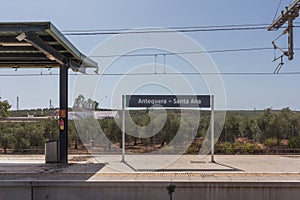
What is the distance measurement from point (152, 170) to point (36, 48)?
539cm

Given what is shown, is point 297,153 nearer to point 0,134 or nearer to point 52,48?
point 52,48

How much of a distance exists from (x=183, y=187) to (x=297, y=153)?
34.1 ft

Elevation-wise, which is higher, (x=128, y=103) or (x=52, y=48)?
(x=52, y=48)

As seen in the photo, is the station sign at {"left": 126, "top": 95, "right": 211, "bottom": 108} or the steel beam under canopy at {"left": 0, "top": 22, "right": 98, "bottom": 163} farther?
the station sign at {"left": 126, "top": 95, "right": 211, "bottom": 108}

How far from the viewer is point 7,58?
1419cm

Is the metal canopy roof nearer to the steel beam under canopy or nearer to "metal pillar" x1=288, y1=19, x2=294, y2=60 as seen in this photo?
the steel beam under canopy

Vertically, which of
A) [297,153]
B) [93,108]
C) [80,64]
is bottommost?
[297,153]

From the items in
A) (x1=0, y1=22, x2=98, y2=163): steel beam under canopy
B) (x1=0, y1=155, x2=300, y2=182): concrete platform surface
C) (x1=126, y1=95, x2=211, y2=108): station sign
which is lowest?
(x1=0, y1=155, x2=300, y2=182): concrete platform surface

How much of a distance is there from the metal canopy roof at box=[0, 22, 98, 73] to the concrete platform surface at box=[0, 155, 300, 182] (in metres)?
3.73

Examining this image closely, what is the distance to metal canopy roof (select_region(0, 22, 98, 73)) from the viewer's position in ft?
33.8

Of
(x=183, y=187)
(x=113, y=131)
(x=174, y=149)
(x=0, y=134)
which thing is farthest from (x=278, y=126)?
(x=0, y=134)

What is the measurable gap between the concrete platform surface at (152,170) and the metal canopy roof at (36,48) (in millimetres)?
3730

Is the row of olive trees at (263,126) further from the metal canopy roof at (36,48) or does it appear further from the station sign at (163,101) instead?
the metal canopy roof at (36,48)

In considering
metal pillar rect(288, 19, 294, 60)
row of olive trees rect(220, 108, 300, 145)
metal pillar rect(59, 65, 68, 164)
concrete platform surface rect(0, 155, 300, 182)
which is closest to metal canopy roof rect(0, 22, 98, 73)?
metal pillar rect(59, 65, 68, 164)
